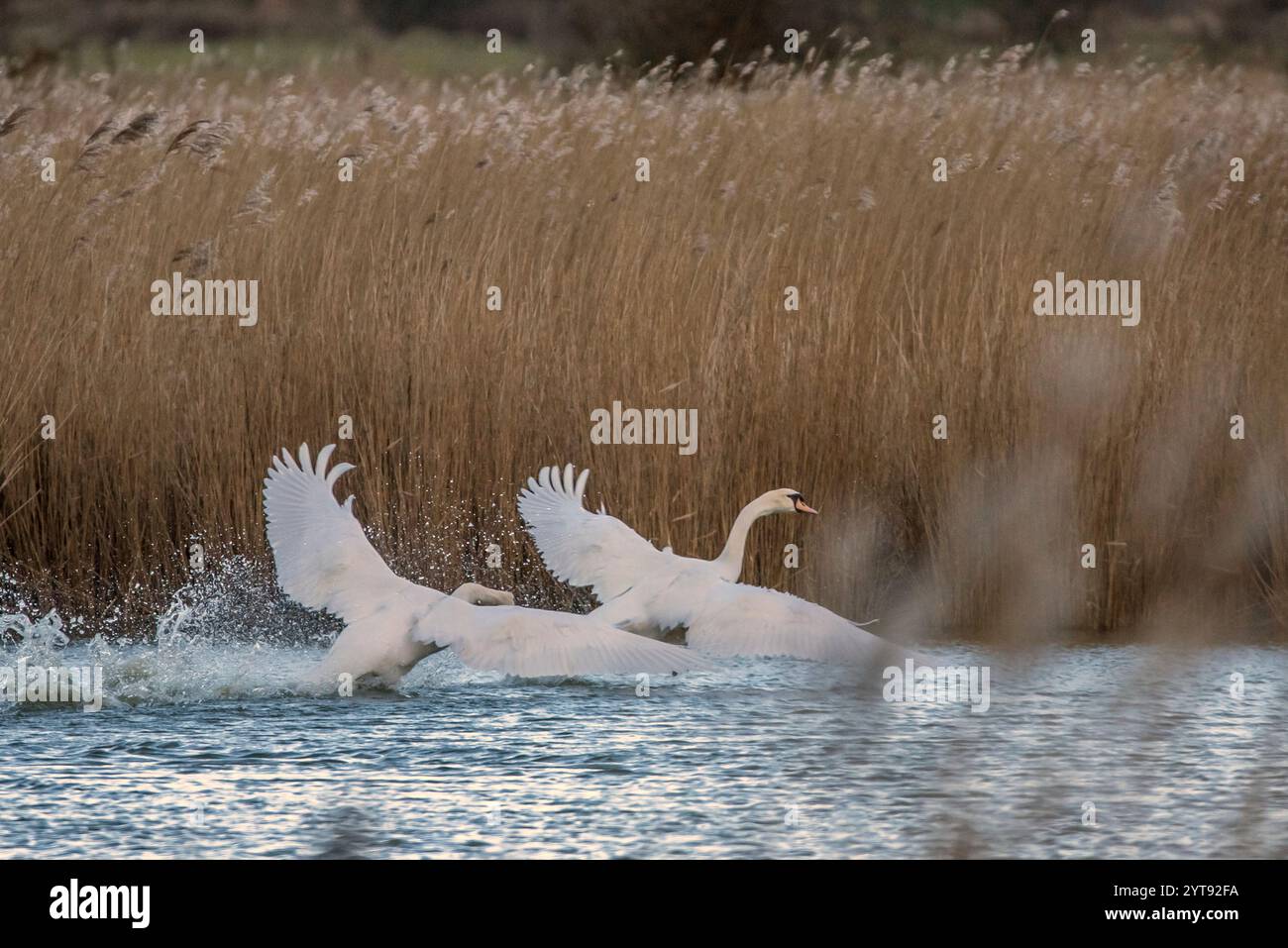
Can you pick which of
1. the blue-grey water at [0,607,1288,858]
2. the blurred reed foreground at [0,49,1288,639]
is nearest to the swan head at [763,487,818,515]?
the blue-grey water at [0,607,1288,858]

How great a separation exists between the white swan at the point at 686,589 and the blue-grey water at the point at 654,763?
248mm

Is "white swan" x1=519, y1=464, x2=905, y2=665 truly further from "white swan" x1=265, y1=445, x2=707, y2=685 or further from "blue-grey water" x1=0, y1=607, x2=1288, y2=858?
"white swan" x1=265, y1=445, x2=707, y2=685

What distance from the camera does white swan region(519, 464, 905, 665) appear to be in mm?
6852

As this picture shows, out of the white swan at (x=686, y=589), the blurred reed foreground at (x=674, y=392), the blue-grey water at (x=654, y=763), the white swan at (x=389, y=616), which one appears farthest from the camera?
the blurred reed foreground at (x=674, y=392)

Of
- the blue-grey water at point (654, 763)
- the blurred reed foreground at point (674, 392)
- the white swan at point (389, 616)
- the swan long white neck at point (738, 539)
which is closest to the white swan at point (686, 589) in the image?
the swan long white neck at point (738, 539)

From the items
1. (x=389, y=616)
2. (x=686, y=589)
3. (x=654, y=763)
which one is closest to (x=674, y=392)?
(x=686, y=589)

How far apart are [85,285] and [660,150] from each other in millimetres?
3283

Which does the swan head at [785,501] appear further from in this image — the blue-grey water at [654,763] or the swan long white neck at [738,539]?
the blue-grey water at [654,763]

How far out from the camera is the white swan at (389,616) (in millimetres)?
6562

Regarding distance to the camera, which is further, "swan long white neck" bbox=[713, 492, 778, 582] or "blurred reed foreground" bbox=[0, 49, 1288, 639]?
"blurred reed foreground" bbox=[0, 49, 1288, 639]

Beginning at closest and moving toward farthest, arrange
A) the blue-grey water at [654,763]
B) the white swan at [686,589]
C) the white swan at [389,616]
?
1. the blue-grey water at [654,763]
2. the white swan at [389,616]
3. the white swan at [686,589]

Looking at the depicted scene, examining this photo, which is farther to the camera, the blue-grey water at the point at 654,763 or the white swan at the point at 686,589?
the white swan at the point at 686,589

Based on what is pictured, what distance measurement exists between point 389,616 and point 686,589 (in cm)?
105
